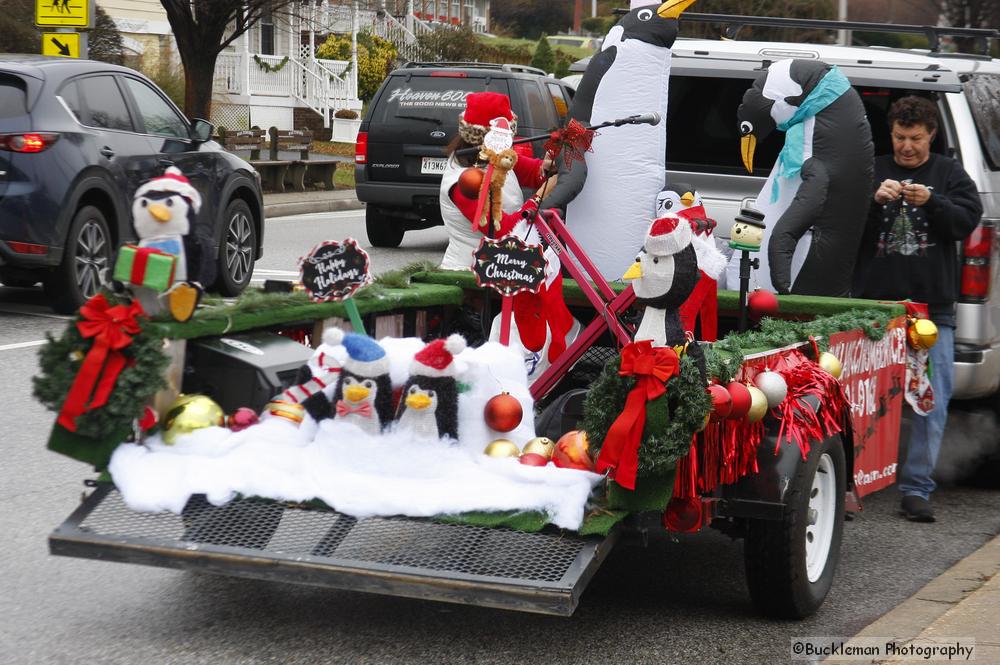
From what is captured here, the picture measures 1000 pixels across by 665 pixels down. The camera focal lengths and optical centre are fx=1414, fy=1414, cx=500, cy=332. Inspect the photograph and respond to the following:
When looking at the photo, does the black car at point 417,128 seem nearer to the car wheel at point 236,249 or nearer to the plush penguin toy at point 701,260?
the car wheel at point 236,249

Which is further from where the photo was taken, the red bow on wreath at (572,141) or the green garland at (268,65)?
the green garland at (268,65)

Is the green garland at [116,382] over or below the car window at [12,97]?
below

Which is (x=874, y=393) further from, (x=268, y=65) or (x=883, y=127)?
(x=268, y=65)

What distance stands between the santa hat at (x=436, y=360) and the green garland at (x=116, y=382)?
0.82 m

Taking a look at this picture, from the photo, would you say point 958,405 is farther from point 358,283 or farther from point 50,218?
point 50,218

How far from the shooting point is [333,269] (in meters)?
4.84

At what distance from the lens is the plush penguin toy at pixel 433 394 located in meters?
4.52

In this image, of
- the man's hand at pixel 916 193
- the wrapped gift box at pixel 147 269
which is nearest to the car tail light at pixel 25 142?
the wrapped gift box at pixel 147 269

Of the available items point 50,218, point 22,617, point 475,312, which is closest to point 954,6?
point 50,218

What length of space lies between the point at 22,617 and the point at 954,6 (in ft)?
96.9

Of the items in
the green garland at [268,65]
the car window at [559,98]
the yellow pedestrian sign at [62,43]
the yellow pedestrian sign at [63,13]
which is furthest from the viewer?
the green garland at [268,65]

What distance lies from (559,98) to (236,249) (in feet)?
21.8

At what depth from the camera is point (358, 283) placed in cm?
488

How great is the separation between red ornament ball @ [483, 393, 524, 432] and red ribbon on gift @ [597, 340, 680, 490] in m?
0.69
